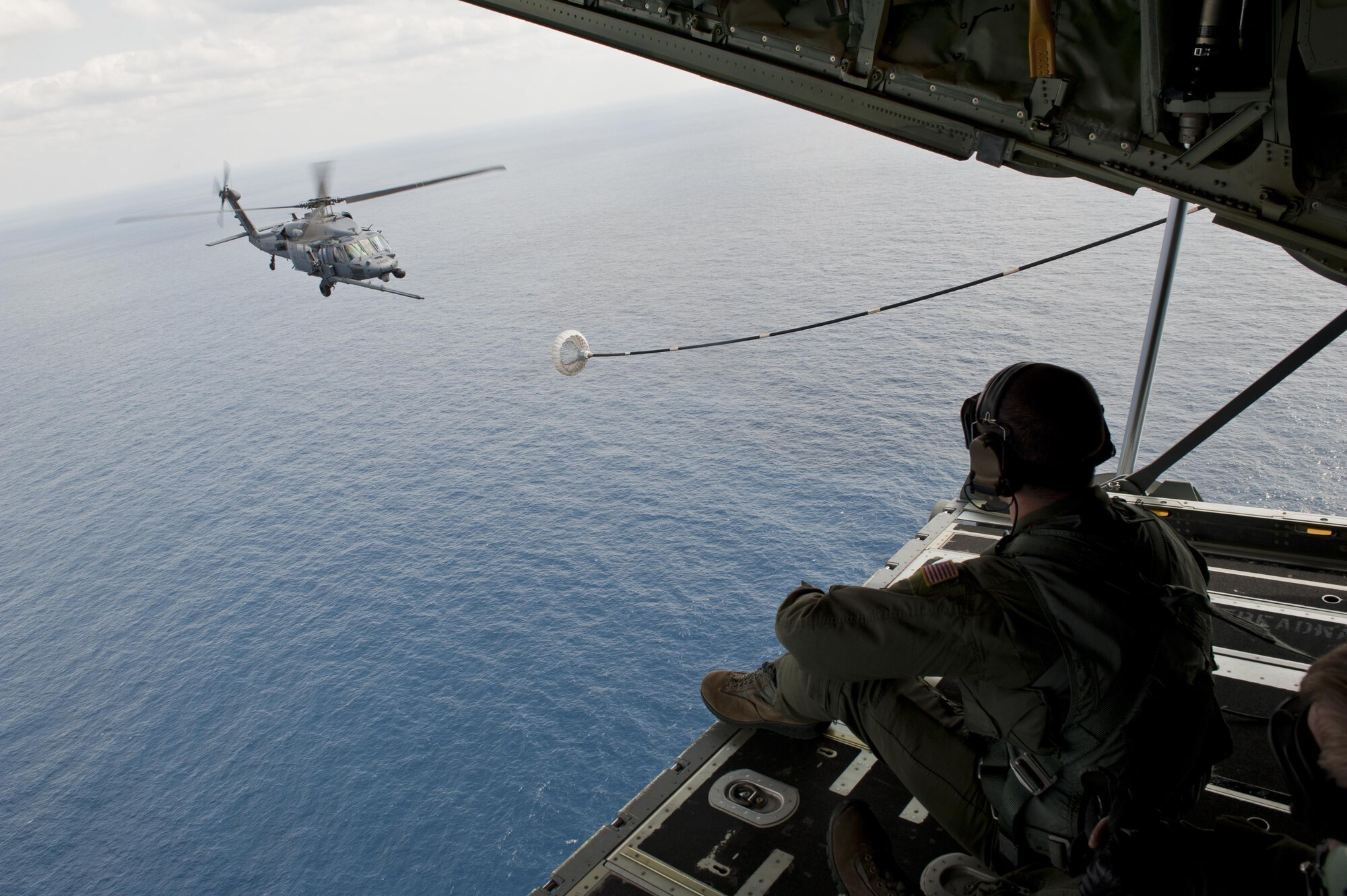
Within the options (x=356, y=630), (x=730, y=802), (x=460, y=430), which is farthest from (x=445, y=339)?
(x=730, y=802)

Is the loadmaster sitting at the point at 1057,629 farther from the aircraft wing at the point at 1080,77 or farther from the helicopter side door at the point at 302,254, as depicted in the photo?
the helicopter side door at the point at 302,254

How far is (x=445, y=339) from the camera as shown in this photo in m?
37.7

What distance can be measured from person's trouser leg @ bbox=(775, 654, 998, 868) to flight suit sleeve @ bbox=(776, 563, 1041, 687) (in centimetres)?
46

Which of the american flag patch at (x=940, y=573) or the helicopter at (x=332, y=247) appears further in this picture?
the helicopter at (x=332, y=247)

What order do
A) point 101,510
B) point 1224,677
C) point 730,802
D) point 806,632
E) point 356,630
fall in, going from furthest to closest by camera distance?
point 101,510, point 356,630, point 1224,677, point 730,802, point 806,632

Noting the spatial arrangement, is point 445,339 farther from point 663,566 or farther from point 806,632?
point 806,632

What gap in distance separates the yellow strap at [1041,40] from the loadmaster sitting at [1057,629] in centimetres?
138

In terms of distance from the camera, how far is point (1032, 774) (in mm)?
2420

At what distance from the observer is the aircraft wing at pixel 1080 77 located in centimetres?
279

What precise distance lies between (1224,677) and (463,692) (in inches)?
727

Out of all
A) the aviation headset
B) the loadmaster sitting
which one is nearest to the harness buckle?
the loadmaster sitting

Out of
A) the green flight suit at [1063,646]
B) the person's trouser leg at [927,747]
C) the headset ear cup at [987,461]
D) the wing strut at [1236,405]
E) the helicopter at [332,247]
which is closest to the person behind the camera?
the green flight suit at [1063,646]

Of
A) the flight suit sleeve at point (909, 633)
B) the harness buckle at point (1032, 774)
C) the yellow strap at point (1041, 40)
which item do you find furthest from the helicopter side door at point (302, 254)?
the harness buckle at point (1032, 774)

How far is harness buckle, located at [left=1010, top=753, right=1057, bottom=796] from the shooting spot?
2406 millimetres
